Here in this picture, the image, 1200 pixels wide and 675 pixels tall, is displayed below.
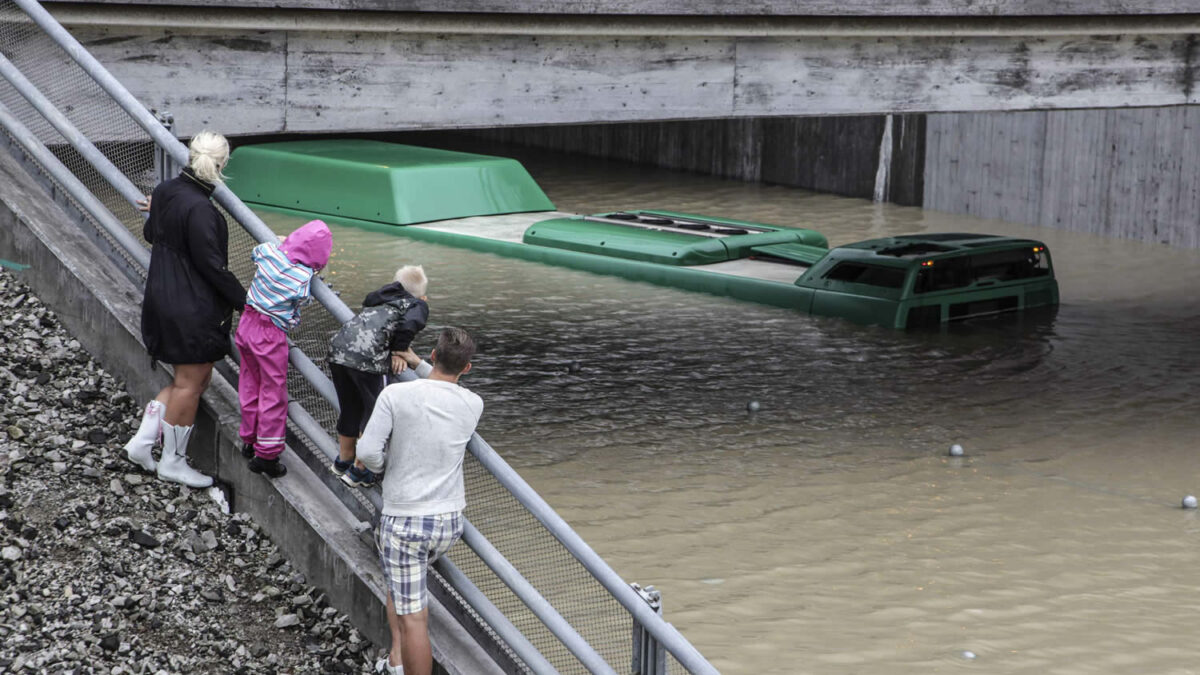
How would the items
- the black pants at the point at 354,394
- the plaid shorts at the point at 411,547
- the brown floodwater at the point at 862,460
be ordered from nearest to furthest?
1. the plaid shorts at the point at 411,547
2. the black pants at the point at 354,394
3. the brown floodwater at the point at 862,460

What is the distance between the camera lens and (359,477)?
580 cm

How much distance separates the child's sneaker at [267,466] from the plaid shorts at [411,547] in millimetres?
846

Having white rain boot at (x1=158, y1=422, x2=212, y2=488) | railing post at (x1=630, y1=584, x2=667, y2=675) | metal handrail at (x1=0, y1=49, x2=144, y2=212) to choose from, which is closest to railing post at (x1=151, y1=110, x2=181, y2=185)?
metal handrail at (x1=0, y1=49, x2=144, y2=212)

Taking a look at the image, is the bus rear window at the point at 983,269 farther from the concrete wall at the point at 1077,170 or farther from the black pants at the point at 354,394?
the black pants at the point at 354,394

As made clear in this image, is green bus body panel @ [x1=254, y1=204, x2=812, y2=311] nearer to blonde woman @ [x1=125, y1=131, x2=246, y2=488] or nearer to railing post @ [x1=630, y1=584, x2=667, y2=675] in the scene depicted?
blonde woman @ [x1=125, y1=131, x2=246, y2=488]

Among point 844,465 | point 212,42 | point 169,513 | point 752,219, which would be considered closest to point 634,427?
point 844,465

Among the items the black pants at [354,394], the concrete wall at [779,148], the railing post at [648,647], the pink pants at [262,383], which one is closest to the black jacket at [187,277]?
the pink pants at [262,383]

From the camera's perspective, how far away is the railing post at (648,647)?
5066 mm

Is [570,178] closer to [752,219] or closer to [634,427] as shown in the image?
[752,219]

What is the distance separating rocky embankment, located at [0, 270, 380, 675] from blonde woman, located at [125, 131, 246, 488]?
316 millimetres

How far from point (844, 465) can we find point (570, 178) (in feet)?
60.8

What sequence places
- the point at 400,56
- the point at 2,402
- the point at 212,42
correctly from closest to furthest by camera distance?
the point at 2,402 < the point at 212,42 < the point at 400,56

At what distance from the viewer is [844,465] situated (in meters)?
10.5

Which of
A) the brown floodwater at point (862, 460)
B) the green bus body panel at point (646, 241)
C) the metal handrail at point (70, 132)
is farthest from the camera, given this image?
the green bus body panel at point (646, 241)
